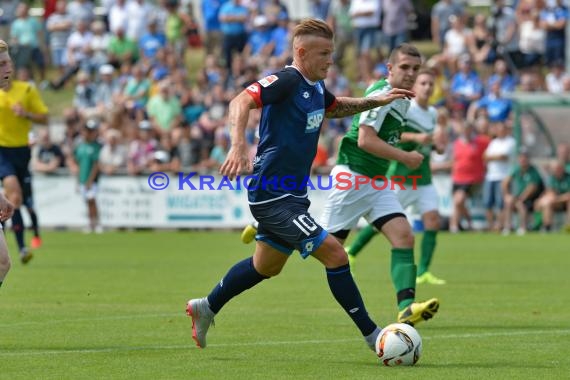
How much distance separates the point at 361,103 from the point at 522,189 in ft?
57.6

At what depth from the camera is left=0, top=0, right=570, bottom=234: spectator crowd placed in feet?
87.2

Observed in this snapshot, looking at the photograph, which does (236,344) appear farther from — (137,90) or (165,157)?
(137,90)

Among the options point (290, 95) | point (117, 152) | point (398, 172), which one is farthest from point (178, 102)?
point (290, 95)

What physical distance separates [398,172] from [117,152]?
1508 cm

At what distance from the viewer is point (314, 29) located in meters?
8.67

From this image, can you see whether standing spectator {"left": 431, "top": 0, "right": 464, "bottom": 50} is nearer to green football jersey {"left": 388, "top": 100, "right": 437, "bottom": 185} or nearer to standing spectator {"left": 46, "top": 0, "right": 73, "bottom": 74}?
standing spectator {"left": 46, "top": 0, "right": 73, "bottom": 74}

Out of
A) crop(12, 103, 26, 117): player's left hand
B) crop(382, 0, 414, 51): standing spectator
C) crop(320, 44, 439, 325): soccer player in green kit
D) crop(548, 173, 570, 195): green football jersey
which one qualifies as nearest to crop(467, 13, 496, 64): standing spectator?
crop(382, 0, 414, 51): standing spectator

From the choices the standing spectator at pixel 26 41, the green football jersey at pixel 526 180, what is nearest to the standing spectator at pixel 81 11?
the standing spectator at pixel 26 41

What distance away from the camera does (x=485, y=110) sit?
27.3 m

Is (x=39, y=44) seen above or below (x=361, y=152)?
below

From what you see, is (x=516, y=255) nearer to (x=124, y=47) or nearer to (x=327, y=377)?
(x=327, y=377)

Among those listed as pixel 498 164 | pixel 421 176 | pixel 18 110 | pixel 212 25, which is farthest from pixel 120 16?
pixel 421 176

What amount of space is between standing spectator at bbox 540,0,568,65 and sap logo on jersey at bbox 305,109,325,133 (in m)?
21.9

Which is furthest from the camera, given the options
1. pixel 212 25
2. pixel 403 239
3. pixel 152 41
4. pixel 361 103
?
pixel 212 25
